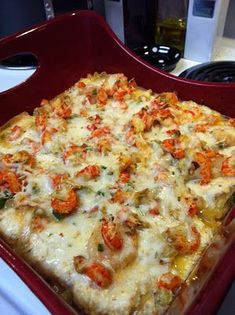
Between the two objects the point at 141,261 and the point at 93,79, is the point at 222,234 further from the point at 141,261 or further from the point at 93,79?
the point at 93,79

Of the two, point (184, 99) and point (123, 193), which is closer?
point (123, 193)

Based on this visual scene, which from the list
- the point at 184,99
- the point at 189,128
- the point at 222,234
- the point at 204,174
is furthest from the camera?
the point at 184,99

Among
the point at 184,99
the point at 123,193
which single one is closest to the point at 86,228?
the point at 123,193

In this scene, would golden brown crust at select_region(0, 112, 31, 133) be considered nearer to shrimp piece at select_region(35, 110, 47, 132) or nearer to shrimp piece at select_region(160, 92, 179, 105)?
shrimp piece at select_region(35, 110, 47, 132)

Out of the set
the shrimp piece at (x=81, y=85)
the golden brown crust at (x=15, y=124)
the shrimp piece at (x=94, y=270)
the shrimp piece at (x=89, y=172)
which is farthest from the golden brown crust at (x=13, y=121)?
the shrimp piece at (x=94, y=270)

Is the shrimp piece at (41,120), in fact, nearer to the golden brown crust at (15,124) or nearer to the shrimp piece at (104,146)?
the golden brown crust at (15,124)

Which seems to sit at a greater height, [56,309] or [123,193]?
[56,309]

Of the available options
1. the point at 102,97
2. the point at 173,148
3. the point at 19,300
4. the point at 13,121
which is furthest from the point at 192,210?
the point at 13,121
